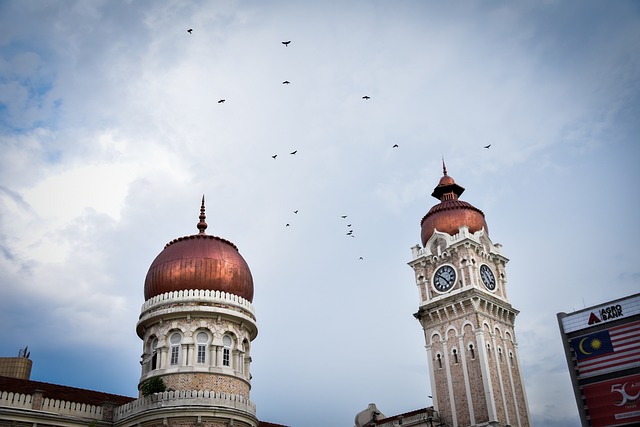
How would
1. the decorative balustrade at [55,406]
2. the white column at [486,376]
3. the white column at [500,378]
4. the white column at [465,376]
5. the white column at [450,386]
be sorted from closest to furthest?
1. the decorative balustrade at [55,406]
2. the white column at [486,376]
3. the white column at [465,376]
4. the white column at [500,378]
5. the white column at [450,386]

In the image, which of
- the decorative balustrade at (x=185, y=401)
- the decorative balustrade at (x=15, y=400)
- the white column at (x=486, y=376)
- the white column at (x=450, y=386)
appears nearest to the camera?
the decorative balustrade at (x=15, y=400)

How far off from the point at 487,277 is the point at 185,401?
26.8 metres

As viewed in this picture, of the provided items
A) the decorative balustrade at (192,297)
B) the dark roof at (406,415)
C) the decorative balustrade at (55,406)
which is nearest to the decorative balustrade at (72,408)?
the decorative balustrade at (55,406)

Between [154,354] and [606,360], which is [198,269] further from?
[606,360]

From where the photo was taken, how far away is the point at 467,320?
46.8 m

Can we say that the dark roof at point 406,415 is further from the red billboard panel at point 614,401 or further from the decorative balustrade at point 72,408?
the decorative balustrade at point 72,408

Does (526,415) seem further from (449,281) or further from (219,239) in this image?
(219,239)

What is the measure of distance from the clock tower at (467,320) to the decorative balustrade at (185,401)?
18.2 m

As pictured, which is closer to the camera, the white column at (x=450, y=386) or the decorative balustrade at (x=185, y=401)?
the decorative balustrade at (x=185, y=401)

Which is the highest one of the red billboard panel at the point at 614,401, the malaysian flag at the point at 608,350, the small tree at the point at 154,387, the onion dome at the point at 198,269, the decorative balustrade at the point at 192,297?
the onion dome at the point at 198,269

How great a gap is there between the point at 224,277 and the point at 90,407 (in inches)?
375

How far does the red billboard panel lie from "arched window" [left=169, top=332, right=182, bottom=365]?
22.8m

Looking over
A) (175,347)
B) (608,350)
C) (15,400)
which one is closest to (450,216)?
(608,350)

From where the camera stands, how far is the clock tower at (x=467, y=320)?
44.4 m
